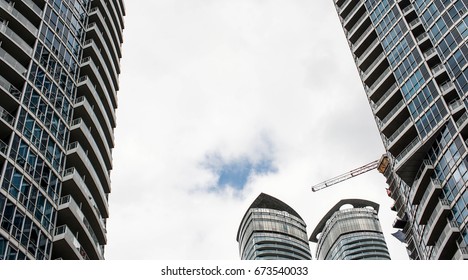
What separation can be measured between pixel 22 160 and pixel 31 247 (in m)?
6.34

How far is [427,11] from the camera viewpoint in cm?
5909

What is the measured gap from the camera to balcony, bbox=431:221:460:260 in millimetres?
49819

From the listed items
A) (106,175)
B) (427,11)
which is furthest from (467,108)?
(106,175)

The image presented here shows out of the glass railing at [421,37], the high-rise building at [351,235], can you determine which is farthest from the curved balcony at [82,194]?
the high-rise building at [351,235]

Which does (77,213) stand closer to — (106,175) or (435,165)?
(106,175)

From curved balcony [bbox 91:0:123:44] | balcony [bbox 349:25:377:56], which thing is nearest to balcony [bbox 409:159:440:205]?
balcony [bbox 349:25:377:56]

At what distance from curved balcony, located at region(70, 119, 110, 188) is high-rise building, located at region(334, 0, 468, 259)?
28.8 metres

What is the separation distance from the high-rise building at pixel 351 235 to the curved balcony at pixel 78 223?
117918mm

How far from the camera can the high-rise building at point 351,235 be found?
158m

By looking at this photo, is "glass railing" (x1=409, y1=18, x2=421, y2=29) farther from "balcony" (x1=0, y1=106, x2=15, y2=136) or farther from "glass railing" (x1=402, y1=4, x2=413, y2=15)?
"balcony" (x1=0, y1=106, x2=15, y2=136)

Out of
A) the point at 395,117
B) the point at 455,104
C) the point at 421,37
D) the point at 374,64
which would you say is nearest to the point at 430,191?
the point at 455,104

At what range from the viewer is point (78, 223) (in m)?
44.9

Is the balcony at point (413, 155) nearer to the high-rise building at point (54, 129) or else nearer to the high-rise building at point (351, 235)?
the high-rise building at point (54, 129)

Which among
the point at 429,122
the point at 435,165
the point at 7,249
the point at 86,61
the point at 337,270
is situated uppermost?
the point at 86,61
